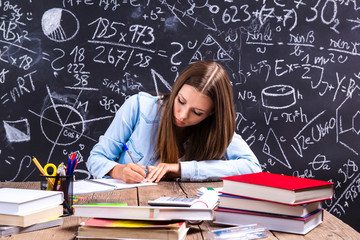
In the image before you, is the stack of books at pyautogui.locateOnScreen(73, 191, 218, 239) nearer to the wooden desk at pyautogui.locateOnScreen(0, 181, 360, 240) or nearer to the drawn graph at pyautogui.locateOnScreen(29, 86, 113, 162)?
the wooden desk at pyautogui.locateOnScreen(0, 181, 360, 240)

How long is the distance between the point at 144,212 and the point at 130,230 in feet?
0.15

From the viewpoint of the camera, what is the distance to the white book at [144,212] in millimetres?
903

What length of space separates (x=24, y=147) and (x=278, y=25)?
2056mm

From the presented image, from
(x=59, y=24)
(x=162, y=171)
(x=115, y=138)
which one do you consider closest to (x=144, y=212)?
(x=162, y=171)

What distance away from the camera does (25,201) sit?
95 cm

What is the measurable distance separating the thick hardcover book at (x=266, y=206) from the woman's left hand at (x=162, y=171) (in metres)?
0.68

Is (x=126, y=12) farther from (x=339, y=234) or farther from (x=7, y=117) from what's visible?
(x=339, y=234)

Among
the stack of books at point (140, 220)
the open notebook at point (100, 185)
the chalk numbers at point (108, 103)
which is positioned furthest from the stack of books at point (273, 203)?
the chalk numbers at point (108, 103)

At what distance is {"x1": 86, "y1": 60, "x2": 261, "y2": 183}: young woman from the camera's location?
1.85 meters

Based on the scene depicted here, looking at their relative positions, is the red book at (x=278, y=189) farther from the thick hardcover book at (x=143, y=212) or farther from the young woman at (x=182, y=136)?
the young woman at (x=182, y=136)

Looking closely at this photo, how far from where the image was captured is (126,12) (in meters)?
3.15

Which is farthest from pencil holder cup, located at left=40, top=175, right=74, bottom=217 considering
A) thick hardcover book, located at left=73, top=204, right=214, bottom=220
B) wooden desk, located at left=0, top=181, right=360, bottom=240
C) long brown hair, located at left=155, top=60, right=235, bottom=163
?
long brown hair, located at left=155, top=60, right=235, bottom=163

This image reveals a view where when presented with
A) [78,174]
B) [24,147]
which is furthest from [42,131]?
[78,174]

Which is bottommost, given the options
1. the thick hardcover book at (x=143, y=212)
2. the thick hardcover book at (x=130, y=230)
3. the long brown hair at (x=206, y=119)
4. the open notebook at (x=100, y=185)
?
the open notebook at (x=100, y=185)
